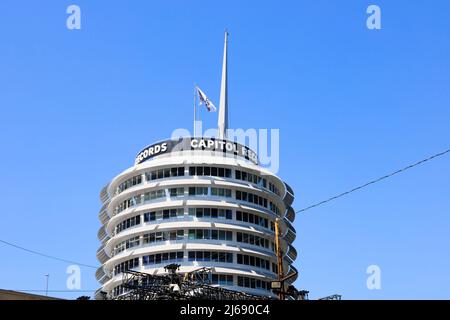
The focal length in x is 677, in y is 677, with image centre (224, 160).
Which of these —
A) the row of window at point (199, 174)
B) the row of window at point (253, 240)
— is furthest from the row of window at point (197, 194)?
the row of window at point (253, 240)

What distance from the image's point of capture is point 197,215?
9700 cm

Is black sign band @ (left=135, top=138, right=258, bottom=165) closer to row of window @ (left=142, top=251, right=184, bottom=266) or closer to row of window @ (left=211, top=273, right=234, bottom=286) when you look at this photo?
row of window @ (left=142, top=251, right=184, bottom=266)

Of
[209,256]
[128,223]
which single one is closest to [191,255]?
[209,256]

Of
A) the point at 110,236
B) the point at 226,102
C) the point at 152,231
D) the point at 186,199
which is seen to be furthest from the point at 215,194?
the point at 226,102

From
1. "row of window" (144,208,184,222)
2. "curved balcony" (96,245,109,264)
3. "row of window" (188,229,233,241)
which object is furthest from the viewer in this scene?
"curved balcony" (96,245,109,264)

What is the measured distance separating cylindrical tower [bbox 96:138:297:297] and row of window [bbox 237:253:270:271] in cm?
1

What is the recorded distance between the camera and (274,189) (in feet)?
351

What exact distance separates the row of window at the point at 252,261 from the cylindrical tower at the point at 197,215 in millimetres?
14

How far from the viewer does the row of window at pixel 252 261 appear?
9700cm

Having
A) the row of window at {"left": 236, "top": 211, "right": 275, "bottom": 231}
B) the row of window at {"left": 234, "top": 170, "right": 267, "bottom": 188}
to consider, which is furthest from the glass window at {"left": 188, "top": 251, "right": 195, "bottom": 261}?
the row of window at {"left": 234, "top": 170, "right": 267, "bottom": 188}

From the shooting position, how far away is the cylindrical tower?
95125 mm

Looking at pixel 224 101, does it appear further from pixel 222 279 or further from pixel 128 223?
pixel 222 279
